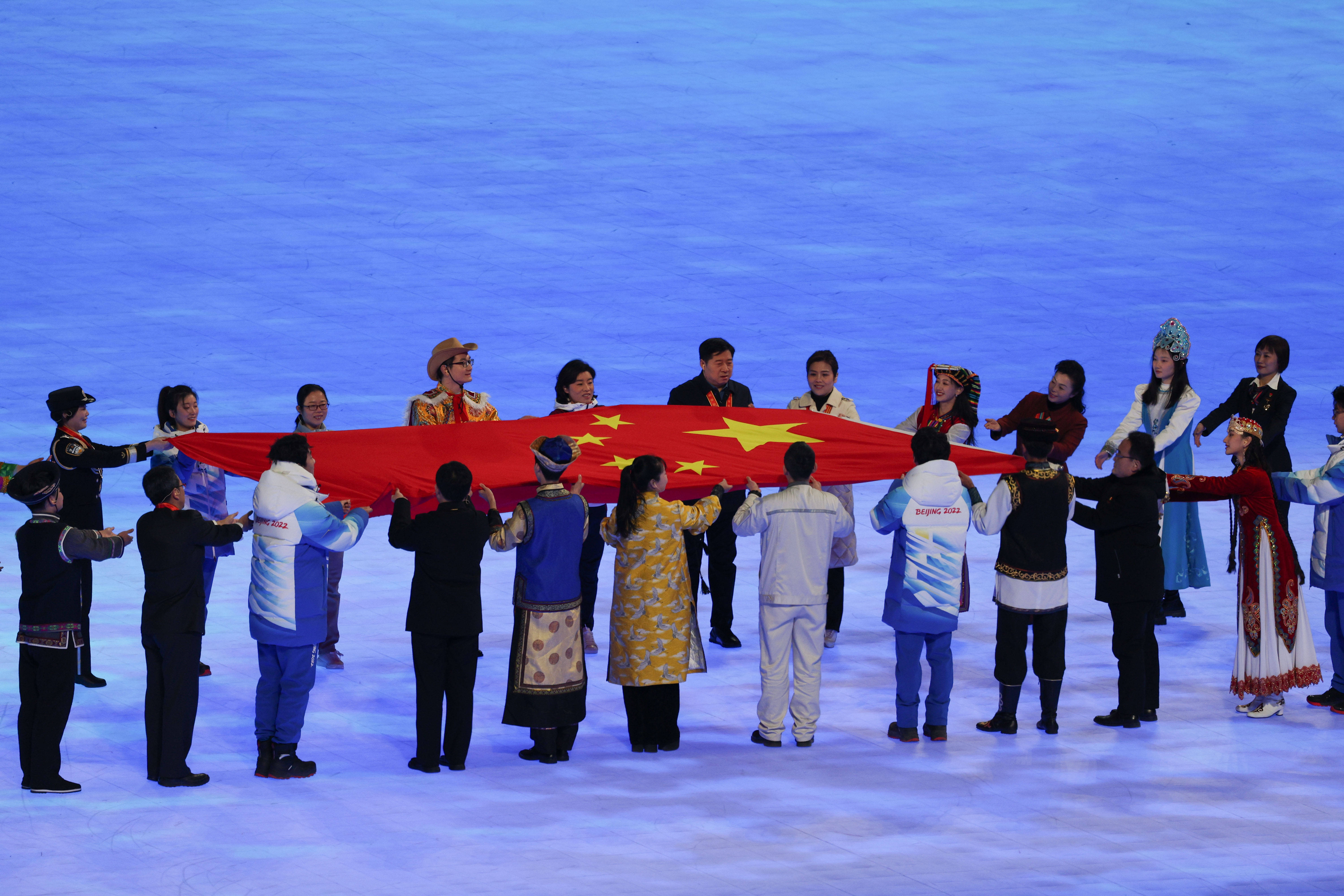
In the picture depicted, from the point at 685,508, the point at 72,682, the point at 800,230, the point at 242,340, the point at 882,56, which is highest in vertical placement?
the point at 882,56

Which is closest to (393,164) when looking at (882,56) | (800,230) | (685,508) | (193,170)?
(193,170)

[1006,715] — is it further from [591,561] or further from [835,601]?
[591,561]

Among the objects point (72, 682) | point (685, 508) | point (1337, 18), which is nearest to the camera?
point (72, 682)

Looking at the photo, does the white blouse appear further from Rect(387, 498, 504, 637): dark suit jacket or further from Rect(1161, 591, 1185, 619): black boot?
→ Rect(387, 498, 504, 637): dark suit jacket

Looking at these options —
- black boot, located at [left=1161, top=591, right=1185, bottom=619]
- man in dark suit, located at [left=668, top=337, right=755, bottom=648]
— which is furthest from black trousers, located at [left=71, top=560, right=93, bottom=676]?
black boot, located at [left=1161, top=591, right=1185, bottom=619]

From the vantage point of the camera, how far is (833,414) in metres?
7.71

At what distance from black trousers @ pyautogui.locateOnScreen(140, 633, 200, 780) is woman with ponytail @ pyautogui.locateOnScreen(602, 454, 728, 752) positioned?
62.5 inches

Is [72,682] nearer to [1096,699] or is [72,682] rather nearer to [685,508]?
[685,508]

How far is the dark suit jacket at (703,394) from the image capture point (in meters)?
7.83

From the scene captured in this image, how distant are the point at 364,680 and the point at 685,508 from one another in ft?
6.87

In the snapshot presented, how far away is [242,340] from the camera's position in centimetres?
1453

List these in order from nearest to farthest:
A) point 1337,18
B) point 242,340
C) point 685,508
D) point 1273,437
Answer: point 685,508 → point 1273,437 → point 242,340 → point 1337,18

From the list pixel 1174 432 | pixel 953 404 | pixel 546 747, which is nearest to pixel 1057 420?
pixel 953 404

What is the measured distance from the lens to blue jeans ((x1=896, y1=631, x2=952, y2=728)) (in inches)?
238
